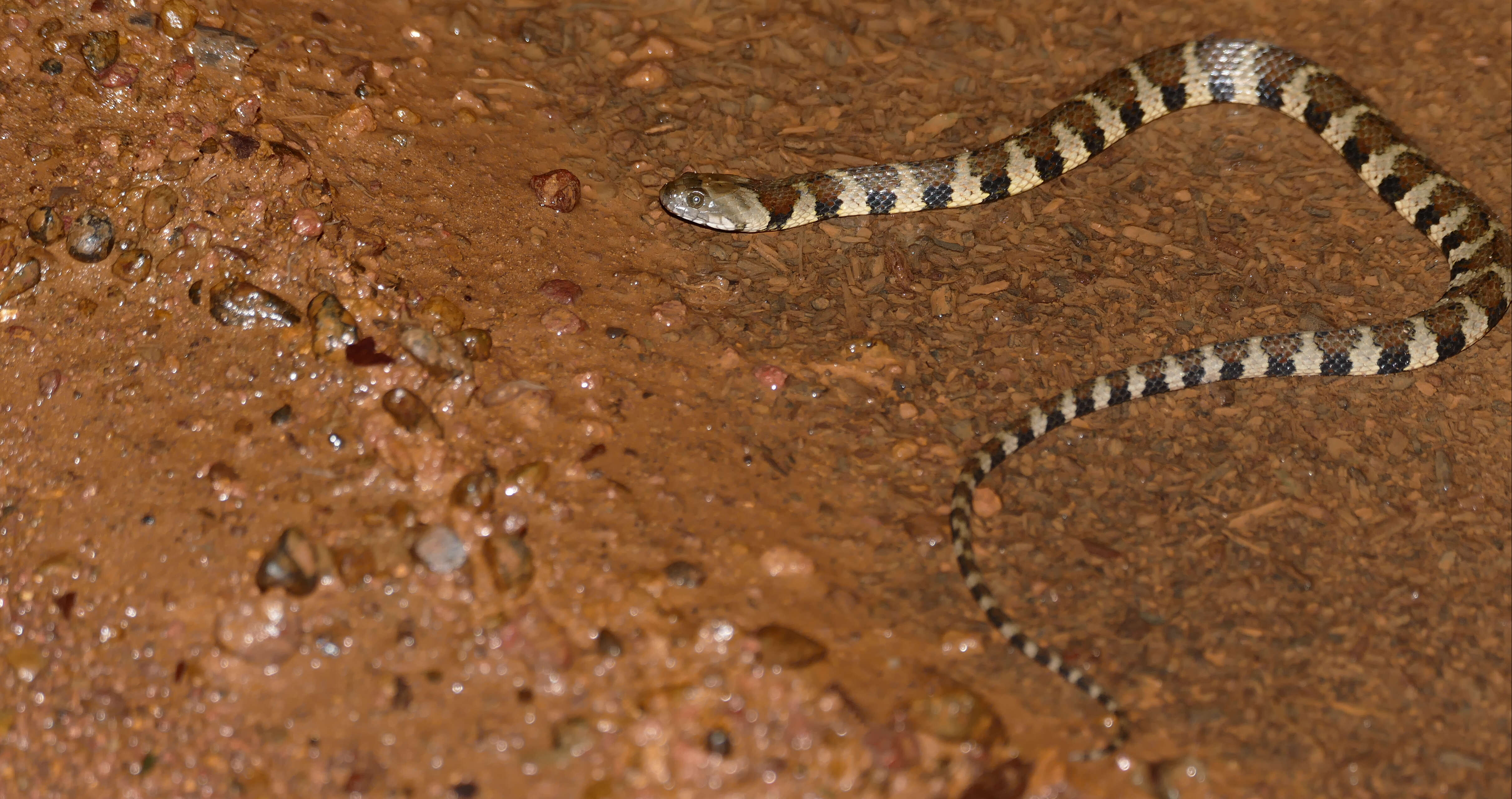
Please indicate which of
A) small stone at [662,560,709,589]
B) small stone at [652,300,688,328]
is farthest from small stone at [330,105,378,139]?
small stone at [662,560,709,589]

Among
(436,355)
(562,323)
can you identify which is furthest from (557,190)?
(436,355)

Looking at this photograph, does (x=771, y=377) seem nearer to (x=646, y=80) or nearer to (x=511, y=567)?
(x=511, y=567)

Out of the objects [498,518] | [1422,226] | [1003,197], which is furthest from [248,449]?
[1422,226]

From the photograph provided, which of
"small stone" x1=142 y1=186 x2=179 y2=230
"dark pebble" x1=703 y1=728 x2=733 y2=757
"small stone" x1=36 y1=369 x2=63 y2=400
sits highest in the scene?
"dark pebble" x1=703 y1=728 x2=733 y2=757

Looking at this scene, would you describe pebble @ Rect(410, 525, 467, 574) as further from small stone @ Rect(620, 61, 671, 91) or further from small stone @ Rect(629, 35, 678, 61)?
small stone @ Rect(629, 35, 678, 61)

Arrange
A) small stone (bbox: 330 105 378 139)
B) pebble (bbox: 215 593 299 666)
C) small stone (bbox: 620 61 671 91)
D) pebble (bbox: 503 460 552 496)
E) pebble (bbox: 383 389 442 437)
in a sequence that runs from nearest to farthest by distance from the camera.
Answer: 1. pebble (bbox: 215 593 299 666)
2. pebble (bbox: 503 460 552 496)
3. pebble (bbox: 383 389 442 437)
4. small stone (bbox: 330 105 378 139)
5. small stone (bbox: 620 61 671 91)

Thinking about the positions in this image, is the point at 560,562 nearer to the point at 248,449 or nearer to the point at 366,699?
the point at 366,699
